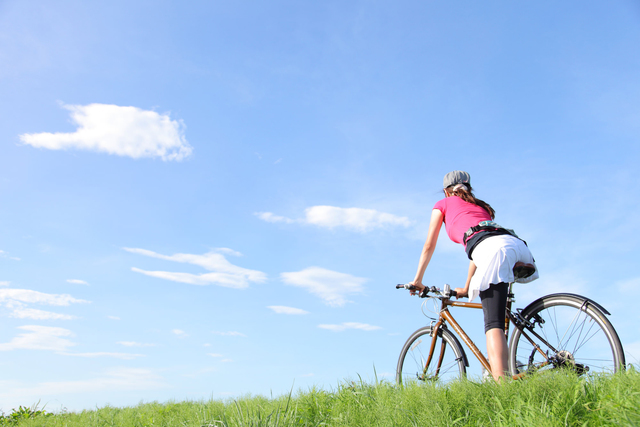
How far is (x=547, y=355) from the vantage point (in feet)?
14.9

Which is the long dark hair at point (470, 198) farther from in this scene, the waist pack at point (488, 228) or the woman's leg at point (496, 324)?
the woman's leg at point (496, 324)

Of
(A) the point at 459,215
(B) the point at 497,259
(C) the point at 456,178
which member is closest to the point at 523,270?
(B) the point at 497,259

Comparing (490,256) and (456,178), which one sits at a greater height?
(456,178)

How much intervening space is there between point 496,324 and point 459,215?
1207mm

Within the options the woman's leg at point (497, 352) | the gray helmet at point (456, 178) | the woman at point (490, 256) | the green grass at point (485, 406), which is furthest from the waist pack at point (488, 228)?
the green grass at point (485, 406)

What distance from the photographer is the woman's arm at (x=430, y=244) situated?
5.25 m

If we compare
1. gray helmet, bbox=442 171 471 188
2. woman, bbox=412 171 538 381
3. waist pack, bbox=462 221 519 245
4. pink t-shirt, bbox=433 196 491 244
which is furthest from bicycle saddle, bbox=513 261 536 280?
gray helmet, bbox=442 171 471 188

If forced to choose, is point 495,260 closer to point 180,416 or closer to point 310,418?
Answer: point 310,418

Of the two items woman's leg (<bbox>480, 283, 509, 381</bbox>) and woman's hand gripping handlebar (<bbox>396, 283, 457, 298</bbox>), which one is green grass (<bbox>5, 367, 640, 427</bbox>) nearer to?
woman's leg (<bbox>480, 283, 509, 381</bbox>)

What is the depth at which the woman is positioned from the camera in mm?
4438

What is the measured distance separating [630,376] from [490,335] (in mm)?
1277

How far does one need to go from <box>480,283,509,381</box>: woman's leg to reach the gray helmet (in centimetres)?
132

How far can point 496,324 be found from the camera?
4492 millimetres

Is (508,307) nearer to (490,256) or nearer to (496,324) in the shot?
(496,324)
